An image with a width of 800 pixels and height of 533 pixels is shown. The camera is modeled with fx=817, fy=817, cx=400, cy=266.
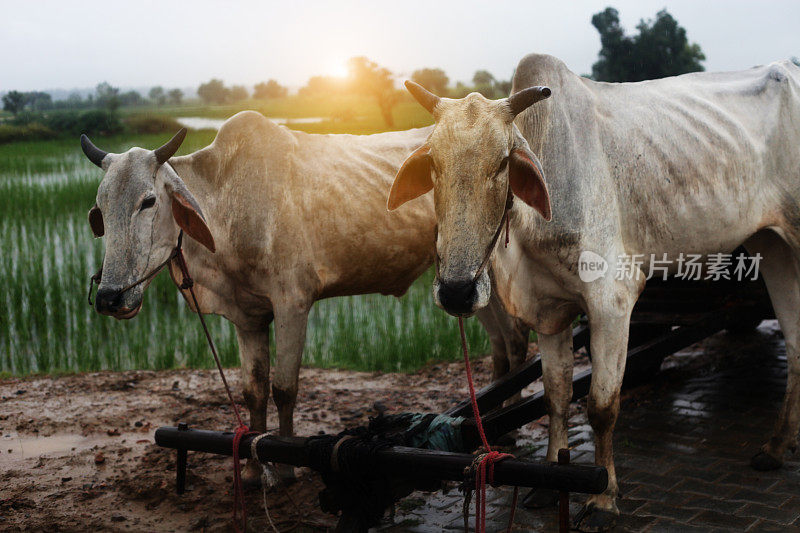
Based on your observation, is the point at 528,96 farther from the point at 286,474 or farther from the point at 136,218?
the point at 286,474

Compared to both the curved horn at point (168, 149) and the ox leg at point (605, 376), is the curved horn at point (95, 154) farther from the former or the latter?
the ox leg at point (605, 376)

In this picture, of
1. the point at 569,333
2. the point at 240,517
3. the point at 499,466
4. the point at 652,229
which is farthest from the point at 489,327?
the point at 499,466

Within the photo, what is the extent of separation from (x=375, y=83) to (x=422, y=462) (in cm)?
764

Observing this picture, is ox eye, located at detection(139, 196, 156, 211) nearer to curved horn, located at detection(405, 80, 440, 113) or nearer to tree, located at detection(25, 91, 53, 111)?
curved horn, located at detection(405, 80, 440, 113)

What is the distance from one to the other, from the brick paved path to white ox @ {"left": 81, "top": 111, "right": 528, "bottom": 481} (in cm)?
102

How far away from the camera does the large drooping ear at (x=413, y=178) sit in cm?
278

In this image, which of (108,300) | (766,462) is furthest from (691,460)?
(108,300)

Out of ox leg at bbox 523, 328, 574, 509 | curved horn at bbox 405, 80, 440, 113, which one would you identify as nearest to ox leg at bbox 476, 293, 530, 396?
ox leg at bbox 523, 328, 574, 509

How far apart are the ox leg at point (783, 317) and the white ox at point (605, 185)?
1 cm

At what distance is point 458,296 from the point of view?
7.95 ft

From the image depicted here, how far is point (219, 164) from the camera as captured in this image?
12.7 ft

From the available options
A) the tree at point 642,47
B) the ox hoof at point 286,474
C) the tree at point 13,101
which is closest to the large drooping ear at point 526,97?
the ox hoof at point 286,474

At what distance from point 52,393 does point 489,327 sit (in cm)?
305

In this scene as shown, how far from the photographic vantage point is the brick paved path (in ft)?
10.9
